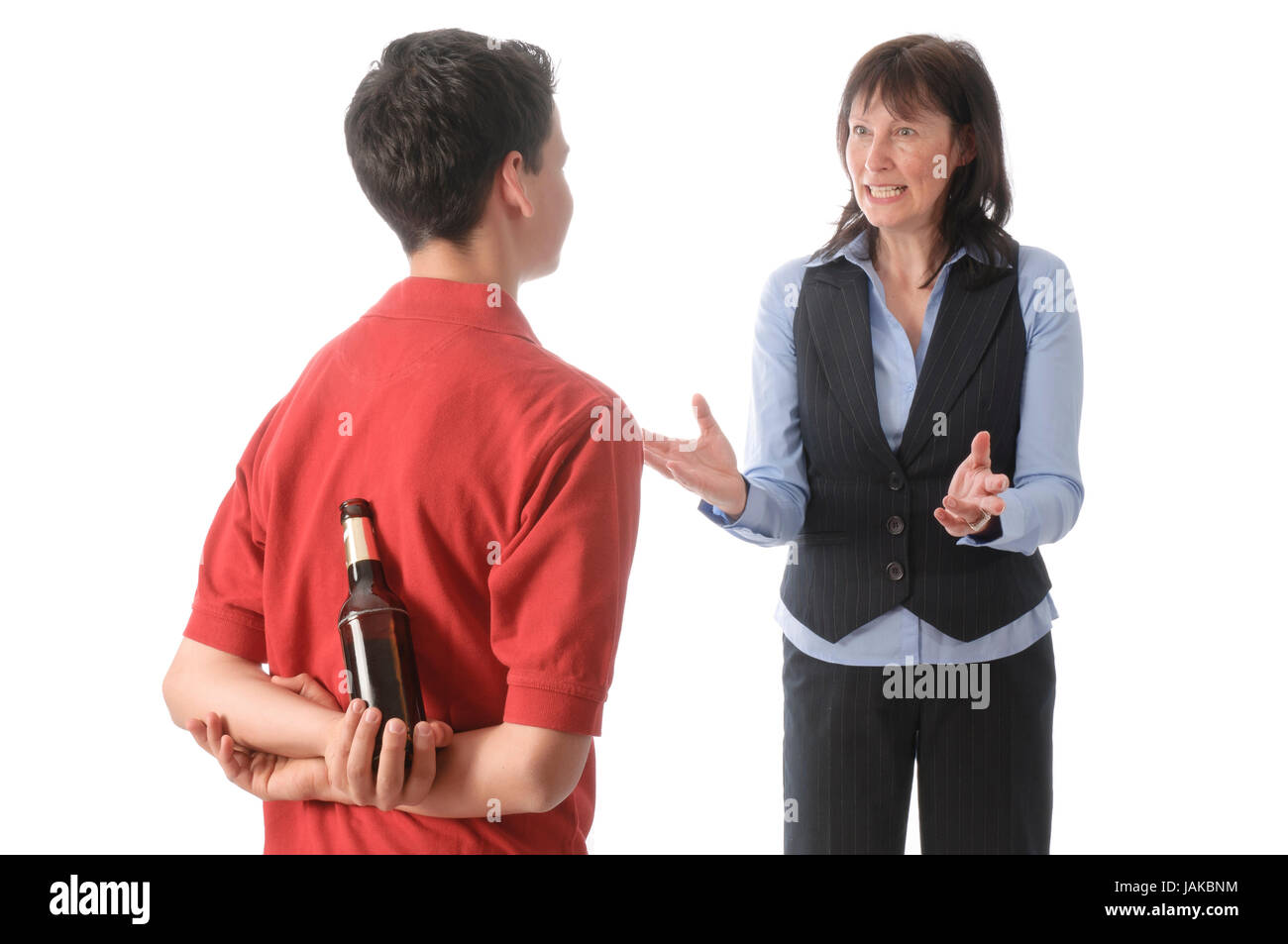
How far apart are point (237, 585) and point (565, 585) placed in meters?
0.41

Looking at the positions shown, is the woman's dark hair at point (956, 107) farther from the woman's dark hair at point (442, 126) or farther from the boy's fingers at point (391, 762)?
the boy's fingers at point (391, 762)

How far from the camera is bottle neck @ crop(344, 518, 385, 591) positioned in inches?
44.1

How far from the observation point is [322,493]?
118 centimetres

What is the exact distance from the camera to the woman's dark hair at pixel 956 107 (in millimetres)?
1923

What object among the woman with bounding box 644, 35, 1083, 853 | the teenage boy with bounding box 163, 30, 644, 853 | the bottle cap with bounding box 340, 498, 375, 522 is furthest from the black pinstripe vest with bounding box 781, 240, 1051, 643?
the bottle cap with bounding box 340, 498, 375, 522

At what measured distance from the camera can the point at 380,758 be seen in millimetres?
1076

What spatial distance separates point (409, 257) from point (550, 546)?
36 centimetres

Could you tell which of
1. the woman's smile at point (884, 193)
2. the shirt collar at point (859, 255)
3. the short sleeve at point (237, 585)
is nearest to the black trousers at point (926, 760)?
the shirt collar at point (859, 255)

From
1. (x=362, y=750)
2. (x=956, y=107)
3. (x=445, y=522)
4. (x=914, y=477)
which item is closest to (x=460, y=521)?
(x=445, y=522)

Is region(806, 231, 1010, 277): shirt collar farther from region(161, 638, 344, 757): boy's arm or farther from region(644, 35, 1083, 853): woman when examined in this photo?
region(161, 638, 344, 757): boy's arm

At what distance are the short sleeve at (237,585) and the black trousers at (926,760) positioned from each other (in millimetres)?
989

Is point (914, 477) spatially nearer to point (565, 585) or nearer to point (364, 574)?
point (565, 585)
